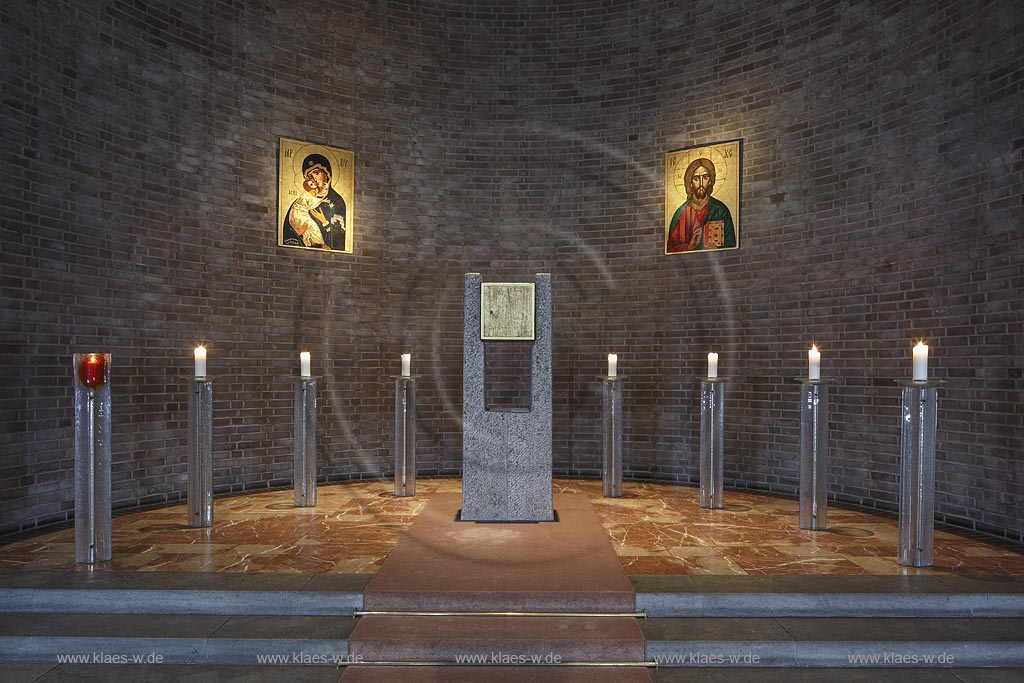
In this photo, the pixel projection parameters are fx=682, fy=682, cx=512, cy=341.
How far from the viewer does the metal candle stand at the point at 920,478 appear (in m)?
4.48

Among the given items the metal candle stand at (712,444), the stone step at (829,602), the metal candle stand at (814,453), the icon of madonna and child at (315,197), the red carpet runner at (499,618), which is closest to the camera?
the red carpet runner at (499,618)

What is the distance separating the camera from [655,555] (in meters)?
4.70

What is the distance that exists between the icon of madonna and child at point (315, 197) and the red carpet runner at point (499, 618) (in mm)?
4097

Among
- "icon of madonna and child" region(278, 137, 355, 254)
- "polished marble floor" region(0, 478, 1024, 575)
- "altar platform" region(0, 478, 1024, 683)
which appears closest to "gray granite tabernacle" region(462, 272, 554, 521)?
"altar platform" region(0, 478, 1024, 683)

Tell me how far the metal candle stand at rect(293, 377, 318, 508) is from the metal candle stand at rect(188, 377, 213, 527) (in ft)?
2.87

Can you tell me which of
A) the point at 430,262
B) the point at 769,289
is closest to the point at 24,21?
the point at 430,262

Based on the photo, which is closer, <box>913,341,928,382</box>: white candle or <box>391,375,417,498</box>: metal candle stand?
<box>913,341,928,382</box>: white candle

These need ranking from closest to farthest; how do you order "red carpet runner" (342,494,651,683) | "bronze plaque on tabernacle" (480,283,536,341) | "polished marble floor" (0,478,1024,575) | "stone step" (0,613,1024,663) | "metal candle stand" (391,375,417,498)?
"red carpet runner" (342,494,651,683) < "stone step" (0,613,1024,663) < "polished marble floor" (0,478,1024,575) < "bronze plaque on tabernacle" (480,283,536,341) < "metal candle stand" (391,375,417,498)

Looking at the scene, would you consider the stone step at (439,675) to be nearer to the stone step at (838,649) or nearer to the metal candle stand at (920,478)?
the stone step at (838,649)

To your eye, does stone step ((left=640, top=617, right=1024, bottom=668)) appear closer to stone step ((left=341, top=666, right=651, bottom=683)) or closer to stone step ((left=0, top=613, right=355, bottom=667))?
stone step ((left=341, top=666, right=651, bottom=683))

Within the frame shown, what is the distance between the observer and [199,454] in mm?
5574

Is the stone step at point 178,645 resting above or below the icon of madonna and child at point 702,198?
below

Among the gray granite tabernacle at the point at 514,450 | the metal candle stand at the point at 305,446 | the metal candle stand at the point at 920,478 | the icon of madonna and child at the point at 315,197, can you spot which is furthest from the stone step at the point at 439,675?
the icon of madonna and child at the point at 315,197

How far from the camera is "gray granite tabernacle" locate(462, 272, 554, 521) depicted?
5531 mm
